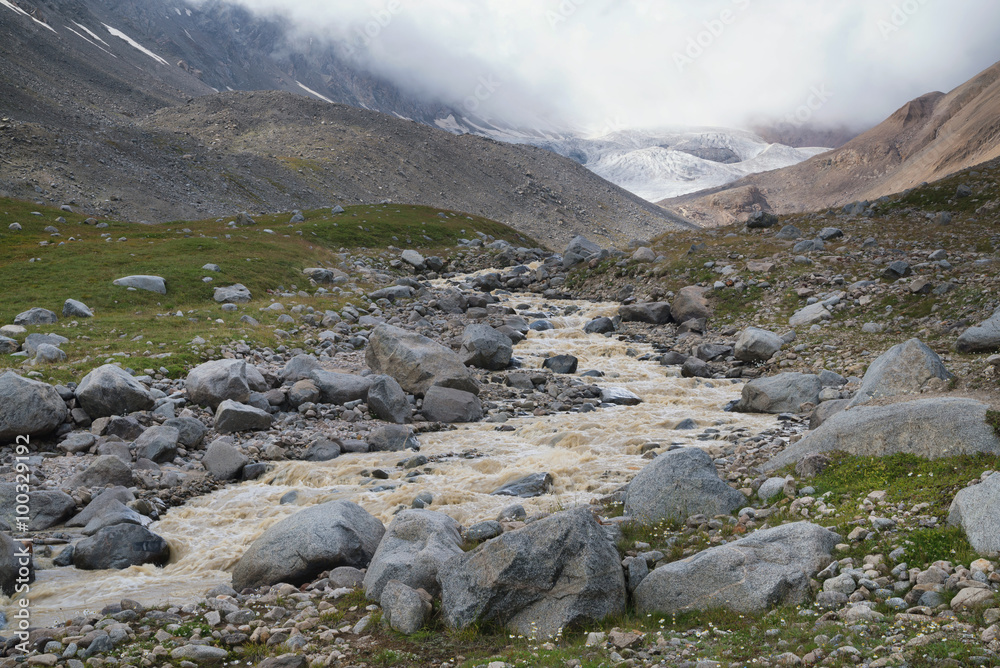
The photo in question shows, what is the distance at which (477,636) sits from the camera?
9.87 meters

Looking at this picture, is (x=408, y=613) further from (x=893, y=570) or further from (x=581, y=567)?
(x=893, y=570)

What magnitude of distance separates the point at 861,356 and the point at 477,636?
24275mm

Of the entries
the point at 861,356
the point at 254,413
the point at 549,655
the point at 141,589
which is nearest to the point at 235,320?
the point at 254,413

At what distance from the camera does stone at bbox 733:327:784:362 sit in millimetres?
30203

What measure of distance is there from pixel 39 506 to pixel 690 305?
33703 mm

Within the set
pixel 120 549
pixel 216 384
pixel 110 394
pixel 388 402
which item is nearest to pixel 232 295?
pixel 216 384

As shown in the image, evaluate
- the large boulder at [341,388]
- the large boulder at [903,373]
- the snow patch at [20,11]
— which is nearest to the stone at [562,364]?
the large boulder at [341,388]

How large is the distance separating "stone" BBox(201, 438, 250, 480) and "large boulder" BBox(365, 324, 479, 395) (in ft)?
28.5

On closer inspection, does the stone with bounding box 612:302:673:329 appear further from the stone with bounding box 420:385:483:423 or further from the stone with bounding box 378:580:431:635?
the stone with bounding box 378:580:431:635

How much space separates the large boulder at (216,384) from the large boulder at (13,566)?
10.5 metres

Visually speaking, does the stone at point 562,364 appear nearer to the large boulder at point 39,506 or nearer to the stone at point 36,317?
the large boulder at point 39,506

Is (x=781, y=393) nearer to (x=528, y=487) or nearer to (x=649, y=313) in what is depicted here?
(x=528, y=487)

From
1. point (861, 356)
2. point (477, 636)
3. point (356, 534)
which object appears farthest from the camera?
point (861, 356)

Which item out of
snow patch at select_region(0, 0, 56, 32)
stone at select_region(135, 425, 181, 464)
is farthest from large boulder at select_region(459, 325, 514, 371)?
snow patch at select_region(0, 0, 56, 32)
